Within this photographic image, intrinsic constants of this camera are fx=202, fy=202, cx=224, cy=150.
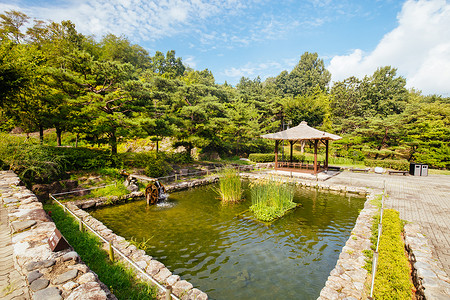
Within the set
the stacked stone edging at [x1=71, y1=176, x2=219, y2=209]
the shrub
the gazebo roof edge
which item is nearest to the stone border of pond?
the stacked stone edging at [x1=71, y1=176, x2=219, y2=209]

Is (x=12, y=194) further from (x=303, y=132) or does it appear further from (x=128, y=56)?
(x=128, y=56)

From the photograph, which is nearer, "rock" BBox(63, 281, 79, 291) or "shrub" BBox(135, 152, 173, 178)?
"rock" BBox(63, 281, 79, 291)

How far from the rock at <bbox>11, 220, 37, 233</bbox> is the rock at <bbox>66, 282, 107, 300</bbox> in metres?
1.99

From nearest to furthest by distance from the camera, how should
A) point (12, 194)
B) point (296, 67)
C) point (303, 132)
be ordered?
point (12, 194) < point (303, 132) < point (296, 67)

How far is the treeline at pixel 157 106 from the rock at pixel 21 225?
5500mm

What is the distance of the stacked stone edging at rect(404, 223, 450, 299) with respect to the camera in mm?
2807

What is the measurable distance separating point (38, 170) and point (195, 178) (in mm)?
6717

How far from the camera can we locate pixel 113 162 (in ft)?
35.0

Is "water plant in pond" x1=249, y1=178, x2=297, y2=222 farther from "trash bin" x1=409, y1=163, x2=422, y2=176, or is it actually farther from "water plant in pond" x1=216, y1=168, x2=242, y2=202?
"trash bin" x1=409, y1=163, x2=422, y2=176

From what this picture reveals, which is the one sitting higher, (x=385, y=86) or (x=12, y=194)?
(x=385, y=86)

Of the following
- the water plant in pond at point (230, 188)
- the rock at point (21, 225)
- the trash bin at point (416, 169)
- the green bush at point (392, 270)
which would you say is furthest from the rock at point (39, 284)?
the trash bin at point (416, 169)

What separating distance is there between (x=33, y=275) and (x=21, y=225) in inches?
63.7

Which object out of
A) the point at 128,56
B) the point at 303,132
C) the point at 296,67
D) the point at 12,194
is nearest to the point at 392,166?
the point at 303,132

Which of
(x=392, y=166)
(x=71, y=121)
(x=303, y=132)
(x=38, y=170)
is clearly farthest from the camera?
(x=392, y=166)
